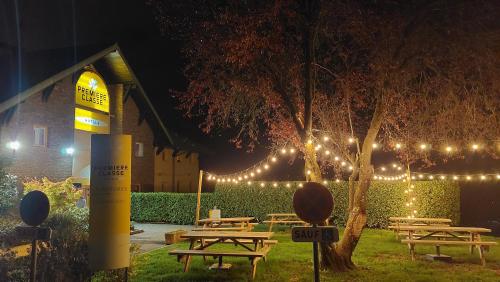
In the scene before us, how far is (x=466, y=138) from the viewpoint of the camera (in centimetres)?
1195

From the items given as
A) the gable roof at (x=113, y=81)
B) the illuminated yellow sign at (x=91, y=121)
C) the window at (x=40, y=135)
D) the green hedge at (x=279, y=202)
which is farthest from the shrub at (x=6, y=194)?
the green hedge at (x=279, y=202)

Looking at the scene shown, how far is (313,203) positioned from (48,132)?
14.9 m

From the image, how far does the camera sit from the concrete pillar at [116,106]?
72.5ft

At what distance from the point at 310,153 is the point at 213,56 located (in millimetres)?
2927

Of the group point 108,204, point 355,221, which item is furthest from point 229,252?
point 108,204

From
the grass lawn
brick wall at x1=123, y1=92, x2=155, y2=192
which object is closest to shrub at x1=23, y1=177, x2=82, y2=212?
the grass lawn

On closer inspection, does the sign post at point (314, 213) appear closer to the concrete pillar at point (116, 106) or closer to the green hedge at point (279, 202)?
the green hedge at point (279, 202)

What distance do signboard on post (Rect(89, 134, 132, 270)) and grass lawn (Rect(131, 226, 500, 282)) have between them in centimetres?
250

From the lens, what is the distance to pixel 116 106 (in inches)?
882

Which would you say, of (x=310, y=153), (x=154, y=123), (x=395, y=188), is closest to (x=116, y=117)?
(x=154, y=123)

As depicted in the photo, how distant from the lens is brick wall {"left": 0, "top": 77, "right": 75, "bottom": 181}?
16.2m

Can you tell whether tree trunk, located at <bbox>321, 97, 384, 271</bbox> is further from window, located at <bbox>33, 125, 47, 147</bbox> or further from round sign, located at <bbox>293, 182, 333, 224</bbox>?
window, located at <bbox>33, 125, 47, 147</bbox>

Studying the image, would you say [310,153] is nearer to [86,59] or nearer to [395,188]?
[395,188]

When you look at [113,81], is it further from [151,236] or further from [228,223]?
[228,223]
